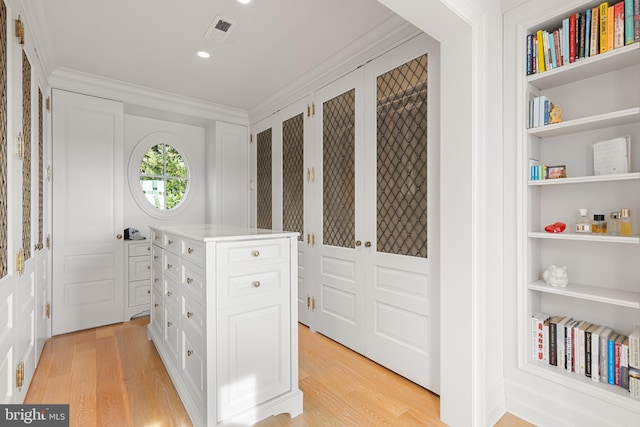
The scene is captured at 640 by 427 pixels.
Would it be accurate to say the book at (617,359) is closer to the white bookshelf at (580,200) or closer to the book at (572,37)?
the white bookshelf at (580,200)

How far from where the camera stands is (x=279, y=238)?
181cm

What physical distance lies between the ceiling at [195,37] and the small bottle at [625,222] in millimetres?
1751

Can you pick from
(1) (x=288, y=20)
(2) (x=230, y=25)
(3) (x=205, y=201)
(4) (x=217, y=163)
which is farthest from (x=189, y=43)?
(3) (x=205, y=201)

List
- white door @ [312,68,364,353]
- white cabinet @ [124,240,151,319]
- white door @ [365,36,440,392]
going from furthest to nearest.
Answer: white cabinet @ [124,240,151,319], white door @ [312,68,364,353], white door @ [365,36,440,392]

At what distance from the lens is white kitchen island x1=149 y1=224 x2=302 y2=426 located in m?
1.58

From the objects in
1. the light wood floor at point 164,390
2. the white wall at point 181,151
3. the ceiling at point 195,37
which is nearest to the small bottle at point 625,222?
the light wood floor at point 164,390

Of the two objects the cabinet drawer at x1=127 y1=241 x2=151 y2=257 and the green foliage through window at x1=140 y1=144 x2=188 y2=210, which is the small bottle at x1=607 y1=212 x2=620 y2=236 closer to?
the cabinet drawer at x1=127 y1=241 x2=151 y2=257

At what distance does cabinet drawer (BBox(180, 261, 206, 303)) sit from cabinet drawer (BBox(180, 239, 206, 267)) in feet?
0.12

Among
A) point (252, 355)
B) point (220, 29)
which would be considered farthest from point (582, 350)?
point (220, 29)

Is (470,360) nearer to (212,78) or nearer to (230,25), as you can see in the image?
(230,25)

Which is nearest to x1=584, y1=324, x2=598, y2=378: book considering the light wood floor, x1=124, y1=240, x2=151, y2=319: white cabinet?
the light wood floor

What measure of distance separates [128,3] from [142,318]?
119 inches

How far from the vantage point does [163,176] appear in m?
4.12

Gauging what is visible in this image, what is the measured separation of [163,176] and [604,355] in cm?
446
